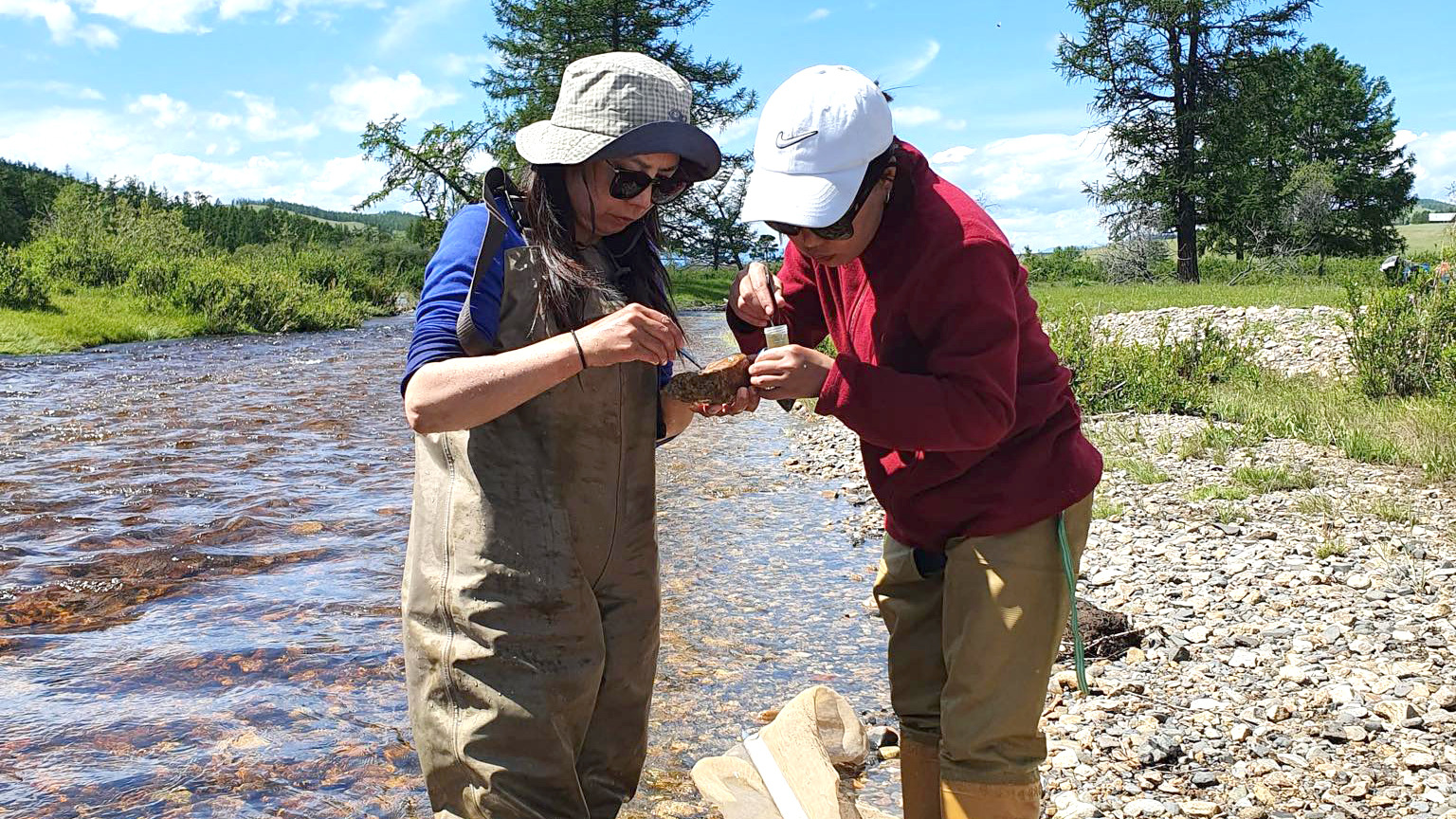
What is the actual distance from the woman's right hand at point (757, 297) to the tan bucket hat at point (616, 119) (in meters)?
0.59

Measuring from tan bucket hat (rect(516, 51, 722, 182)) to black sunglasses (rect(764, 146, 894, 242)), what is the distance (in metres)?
0.28

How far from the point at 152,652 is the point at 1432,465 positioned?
7546 millimetres

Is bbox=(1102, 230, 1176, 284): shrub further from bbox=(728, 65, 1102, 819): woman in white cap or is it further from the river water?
bbox=(728, 65, 1102, 819): woman in white cap

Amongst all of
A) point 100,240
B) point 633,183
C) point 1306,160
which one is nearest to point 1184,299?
point 633,183

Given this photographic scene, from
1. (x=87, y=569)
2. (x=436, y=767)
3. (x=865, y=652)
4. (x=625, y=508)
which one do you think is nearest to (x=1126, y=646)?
(x=865, y=652)

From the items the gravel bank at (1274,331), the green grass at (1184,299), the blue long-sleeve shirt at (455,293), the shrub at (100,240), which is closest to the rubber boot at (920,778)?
the blue long-sleeve shirt at (455,293)

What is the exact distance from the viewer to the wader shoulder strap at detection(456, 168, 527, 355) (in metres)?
2.30

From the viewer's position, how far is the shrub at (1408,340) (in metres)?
9.88

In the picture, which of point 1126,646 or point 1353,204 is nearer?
point 1126,646

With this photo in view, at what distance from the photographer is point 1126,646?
487cm

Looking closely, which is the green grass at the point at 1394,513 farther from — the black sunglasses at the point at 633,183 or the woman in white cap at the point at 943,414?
the black sunglasses at the point at 633,183

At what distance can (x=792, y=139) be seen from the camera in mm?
2379

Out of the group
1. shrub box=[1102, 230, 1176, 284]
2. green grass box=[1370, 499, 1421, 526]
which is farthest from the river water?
shrub box=[1102, 230, 1176, 284]

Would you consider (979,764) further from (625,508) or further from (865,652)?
(865,652)
